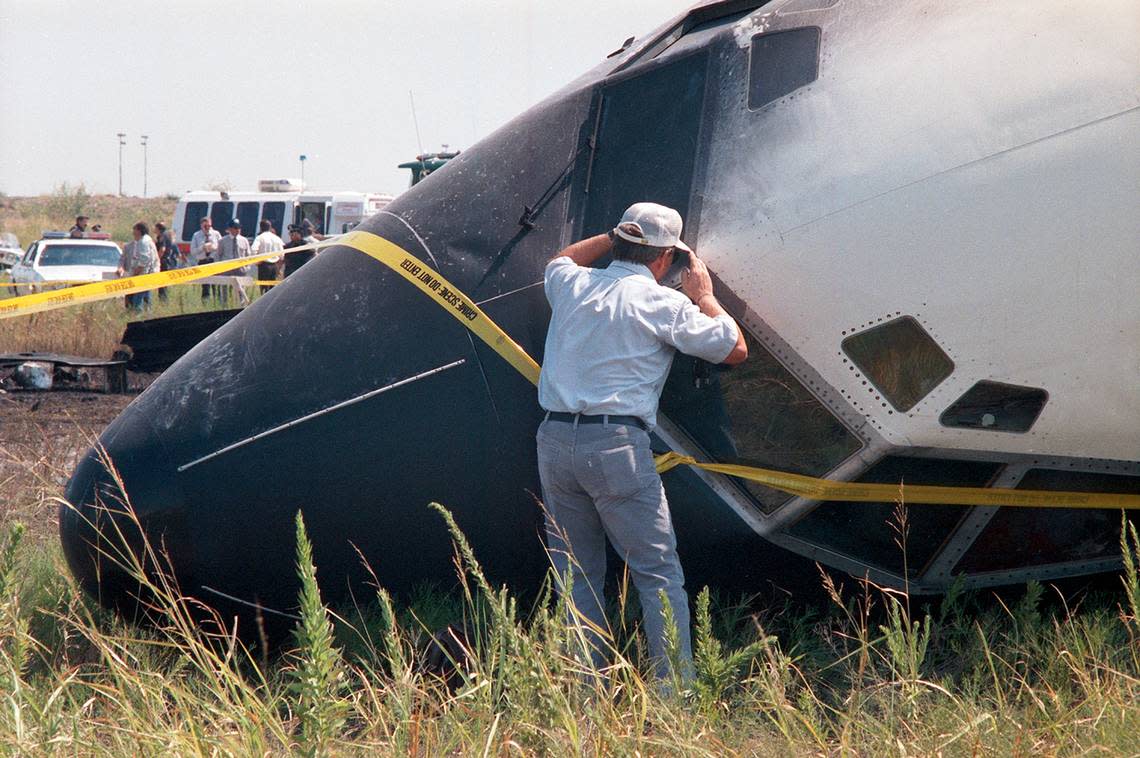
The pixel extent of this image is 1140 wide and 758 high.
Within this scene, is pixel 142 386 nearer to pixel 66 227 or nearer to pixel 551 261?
pixel 551 261

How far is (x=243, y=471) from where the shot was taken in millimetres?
4520

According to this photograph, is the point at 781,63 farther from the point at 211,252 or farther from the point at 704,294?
the point at 211,252

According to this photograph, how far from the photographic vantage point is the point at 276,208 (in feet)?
92.4

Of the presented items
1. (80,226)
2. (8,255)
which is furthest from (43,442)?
(8,255)

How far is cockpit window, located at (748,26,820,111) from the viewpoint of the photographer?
4.56 metres

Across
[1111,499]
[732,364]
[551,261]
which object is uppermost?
[551,261]

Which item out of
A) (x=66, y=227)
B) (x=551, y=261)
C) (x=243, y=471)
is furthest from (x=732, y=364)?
(x=66, y=227)

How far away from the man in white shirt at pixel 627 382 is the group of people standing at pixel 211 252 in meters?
12.5

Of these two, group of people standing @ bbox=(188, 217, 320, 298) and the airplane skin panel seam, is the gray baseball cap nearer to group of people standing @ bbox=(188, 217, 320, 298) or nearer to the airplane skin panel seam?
the airplane skin panel seam

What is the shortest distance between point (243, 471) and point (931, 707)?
2635mm

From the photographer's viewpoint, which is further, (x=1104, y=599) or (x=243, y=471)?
(x=1104, y=599)

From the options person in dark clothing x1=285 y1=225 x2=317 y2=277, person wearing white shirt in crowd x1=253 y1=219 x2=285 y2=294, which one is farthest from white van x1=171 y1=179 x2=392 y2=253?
person wearing white shirt in crowd x1=253 y1=219 x2=285 y2=294

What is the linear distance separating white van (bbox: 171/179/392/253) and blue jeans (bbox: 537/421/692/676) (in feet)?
74.9

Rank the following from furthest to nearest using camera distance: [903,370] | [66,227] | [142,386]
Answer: [66,227]
[142,386]
[903,370]
